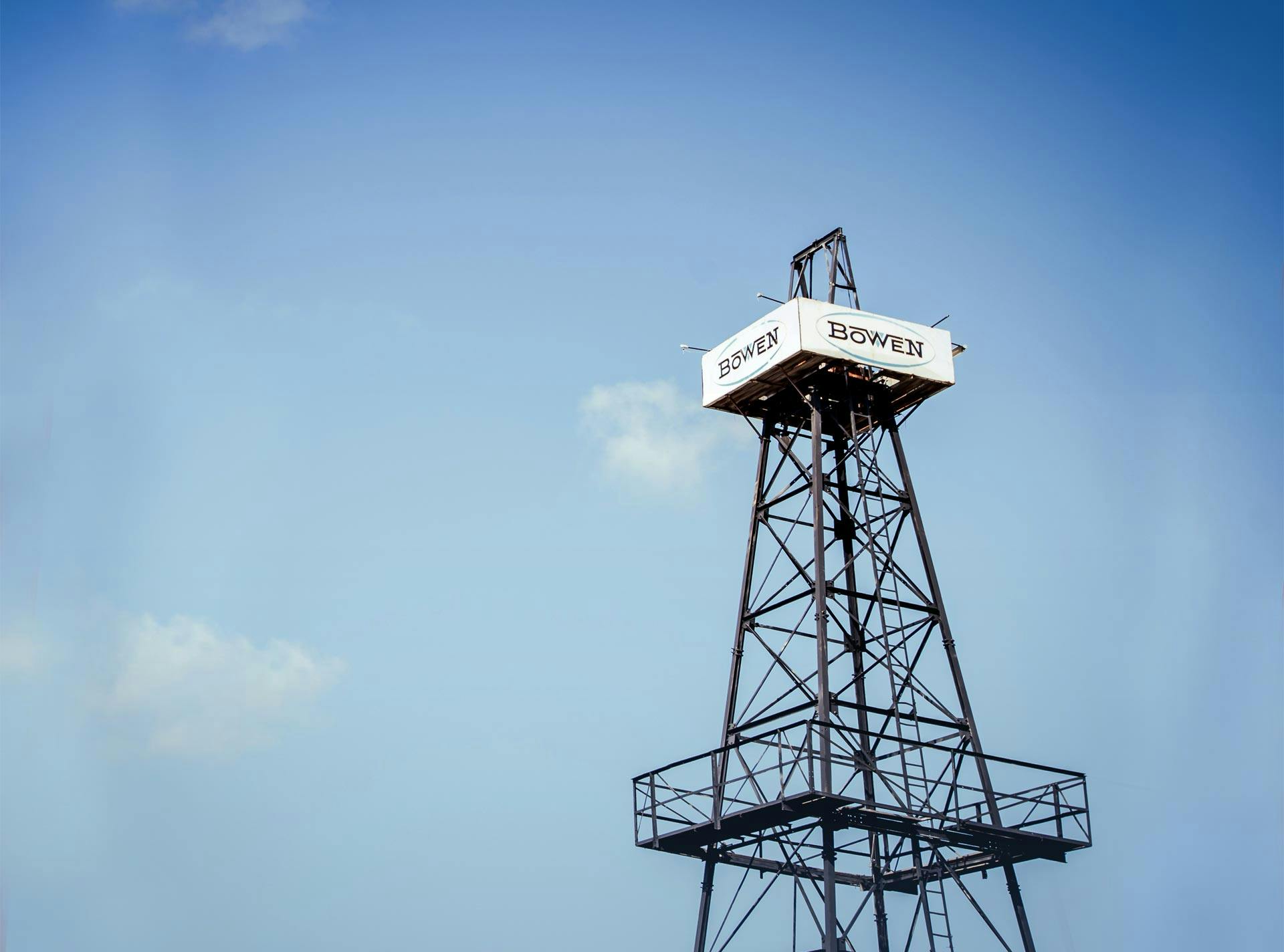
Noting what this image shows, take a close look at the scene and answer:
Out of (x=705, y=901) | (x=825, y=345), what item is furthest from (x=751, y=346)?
(x=705, y=901)

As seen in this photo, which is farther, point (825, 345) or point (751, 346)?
point (751, 346)

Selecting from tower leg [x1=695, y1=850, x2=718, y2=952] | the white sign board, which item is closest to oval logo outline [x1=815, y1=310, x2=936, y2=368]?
the white sign board

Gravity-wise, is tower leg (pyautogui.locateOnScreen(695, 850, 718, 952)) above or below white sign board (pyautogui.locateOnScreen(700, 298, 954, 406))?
below

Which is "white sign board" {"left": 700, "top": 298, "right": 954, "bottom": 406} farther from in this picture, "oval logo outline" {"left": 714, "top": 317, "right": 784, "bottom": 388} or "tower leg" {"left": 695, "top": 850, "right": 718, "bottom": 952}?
"tower leg" {"left": 695, "top": 850, "right": 718, "bottom": 952}

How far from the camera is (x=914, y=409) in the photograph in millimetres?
39312

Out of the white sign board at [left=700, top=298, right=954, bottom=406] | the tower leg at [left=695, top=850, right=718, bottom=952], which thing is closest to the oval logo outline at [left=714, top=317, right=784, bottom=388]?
the white sign board at [left=700, top=298, right=954, bottom=406]

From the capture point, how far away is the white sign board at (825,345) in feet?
121

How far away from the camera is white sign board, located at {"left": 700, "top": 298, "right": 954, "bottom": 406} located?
36.8 meters

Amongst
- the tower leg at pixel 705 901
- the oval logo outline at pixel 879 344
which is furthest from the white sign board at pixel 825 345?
the tower leg at pixel 705 901

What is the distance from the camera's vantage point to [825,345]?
121 feet

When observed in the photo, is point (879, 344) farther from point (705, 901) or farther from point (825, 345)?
point (705, 901)

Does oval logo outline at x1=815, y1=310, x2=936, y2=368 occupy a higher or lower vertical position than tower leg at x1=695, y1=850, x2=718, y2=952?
higher

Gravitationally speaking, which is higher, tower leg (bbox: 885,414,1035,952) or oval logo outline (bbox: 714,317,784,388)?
oval logo outline (bbox: 714,317,784,388)

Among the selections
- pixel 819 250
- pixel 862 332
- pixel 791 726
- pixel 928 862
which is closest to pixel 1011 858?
pixel 928 862
